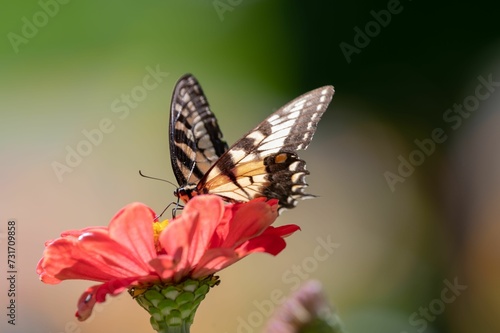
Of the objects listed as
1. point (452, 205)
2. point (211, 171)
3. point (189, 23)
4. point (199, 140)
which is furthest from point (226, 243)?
point (189, 23)

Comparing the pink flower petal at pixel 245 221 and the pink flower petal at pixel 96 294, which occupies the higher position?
the pink flower petal at pixel 96 294

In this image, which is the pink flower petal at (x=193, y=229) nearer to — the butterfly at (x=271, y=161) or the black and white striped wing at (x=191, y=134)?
the butterfly at (x=271, y=161)

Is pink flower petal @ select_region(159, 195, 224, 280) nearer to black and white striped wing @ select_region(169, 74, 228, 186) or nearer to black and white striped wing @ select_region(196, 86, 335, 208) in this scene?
black and white striped wing @ select_region(196, 86, 335, 208)

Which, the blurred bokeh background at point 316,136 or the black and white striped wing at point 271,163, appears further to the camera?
the blurred bokeh background at point 316,136

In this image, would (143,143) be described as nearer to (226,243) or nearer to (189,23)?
(189,23)

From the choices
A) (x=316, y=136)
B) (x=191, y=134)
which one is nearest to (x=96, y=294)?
(x=191, y=134)

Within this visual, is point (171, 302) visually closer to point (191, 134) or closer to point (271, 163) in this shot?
point (271, 163)

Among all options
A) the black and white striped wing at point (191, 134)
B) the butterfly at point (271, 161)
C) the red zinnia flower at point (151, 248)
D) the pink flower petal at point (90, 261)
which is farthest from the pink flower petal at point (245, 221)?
the black and white striped wing at point (191, 134)
